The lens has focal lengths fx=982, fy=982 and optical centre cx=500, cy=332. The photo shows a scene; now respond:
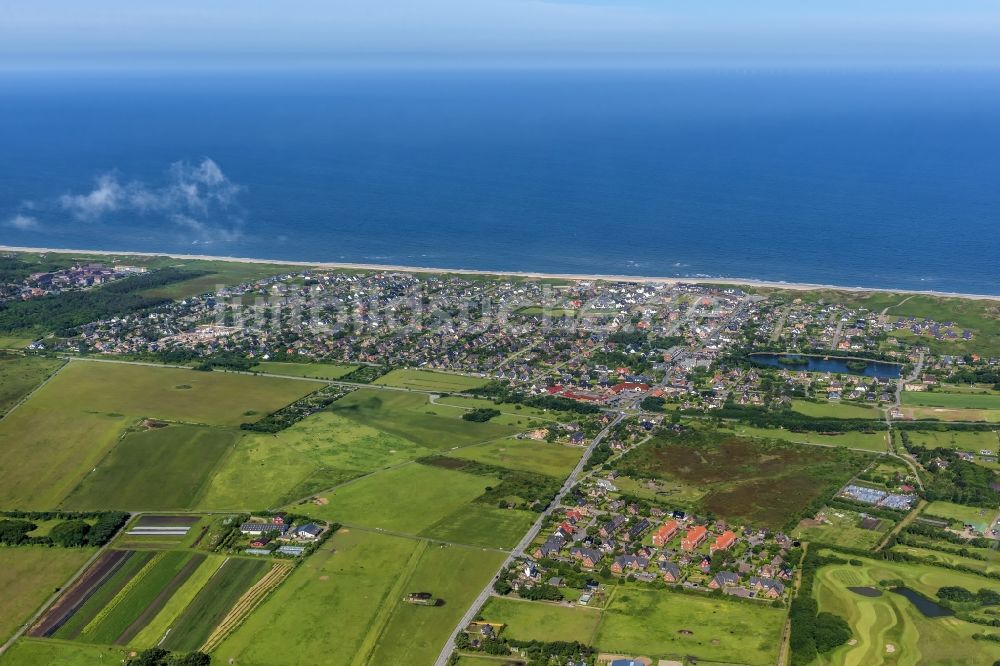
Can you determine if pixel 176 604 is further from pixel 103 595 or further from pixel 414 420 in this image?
pixel 414 420

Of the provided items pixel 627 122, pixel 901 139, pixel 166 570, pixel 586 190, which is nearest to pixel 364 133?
pixel 627 122

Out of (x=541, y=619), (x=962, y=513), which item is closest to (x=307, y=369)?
(x=541, y=619)

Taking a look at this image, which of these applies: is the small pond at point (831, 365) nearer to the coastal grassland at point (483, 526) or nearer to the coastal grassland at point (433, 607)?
the coastal grassland at point (483, 526)

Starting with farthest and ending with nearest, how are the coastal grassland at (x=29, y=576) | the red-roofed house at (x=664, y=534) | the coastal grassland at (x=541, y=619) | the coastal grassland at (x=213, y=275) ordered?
the coastal grassland at (x=213, y=275) → the red-roofed house at (x=664, y=534) → the coastal grassland at (x=29, y=576) → the coastal grassland at (x=541, y=619)

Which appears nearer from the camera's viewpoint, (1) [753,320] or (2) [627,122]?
(1) [753,320]

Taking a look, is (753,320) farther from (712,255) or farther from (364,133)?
(364,133)

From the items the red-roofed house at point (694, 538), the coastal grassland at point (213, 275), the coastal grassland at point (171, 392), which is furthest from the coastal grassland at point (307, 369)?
the red-roofed house at point (694, 538)

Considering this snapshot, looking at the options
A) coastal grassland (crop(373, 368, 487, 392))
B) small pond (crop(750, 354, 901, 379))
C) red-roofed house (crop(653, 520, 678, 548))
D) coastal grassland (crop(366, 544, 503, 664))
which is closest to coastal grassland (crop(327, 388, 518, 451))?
coastal grassland (crop(373, 368, 487, 392))
